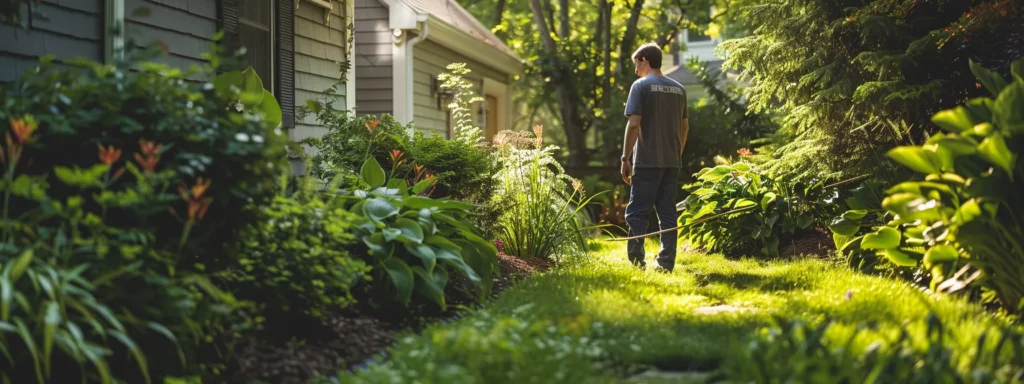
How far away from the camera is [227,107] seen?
143 inches

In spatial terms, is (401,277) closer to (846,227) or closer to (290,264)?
(290,264)

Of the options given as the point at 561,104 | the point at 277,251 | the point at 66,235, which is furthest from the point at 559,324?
the point at 561,104

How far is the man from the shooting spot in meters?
6.50

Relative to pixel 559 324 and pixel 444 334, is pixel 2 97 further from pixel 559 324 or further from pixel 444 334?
pixel 559 324

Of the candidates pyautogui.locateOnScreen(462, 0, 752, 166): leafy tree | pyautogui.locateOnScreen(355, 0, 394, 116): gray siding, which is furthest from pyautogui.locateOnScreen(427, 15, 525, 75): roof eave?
pyautogui.locateOnScreen(355, 0, 394, 116): gray siding

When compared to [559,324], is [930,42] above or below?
above

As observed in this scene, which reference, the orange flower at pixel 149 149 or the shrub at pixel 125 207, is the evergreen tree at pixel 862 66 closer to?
the shrub at pixel 125 207

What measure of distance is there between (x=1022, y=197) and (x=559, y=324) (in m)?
2.09

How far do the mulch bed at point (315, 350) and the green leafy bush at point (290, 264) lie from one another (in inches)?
4.7

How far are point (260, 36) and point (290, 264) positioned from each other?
Result: 367cm

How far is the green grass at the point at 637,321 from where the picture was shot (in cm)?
297

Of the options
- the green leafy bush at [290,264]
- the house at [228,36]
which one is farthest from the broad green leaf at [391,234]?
the house at [228,36]

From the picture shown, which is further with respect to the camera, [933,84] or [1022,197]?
[933,84]

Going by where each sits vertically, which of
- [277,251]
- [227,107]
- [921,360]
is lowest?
[921,360]
